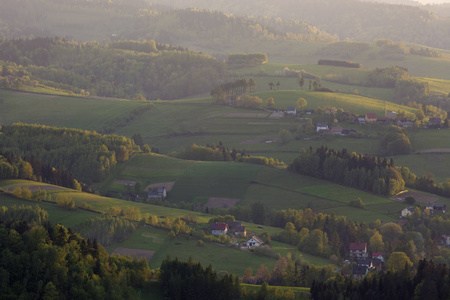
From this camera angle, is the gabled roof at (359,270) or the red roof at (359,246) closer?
the gabled roof at (359,270)

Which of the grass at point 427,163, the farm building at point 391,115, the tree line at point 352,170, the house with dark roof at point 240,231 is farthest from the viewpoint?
the farm building at point 391,115

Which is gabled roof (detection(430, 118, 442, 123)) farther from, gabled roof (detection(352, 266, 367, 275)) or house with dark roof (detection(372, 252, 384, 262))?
gabled roof (detection(352, 266, 367, 275))

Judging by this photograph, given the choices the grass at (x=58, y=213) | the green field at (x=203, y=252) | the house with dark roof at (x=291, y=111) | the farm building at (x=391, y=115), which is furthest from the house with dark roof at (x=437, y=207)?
the house with dark roof at (x=291, y=111)

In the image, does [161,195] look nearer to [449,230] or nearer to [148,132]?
[449,230]

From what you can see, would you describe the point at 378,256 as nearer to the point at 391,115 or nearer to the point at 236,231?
the point at 236,231

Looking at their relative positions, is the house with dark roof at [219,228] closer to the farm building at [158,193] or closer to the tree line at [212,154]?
the farm building at [158,193]

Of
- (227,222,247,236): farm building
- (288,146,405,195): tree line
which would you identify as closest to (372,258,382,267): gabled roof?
(227,222,247,236): farm building

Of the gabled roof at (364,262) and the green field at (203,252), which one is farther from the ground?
the gabled roof at (364,262)
